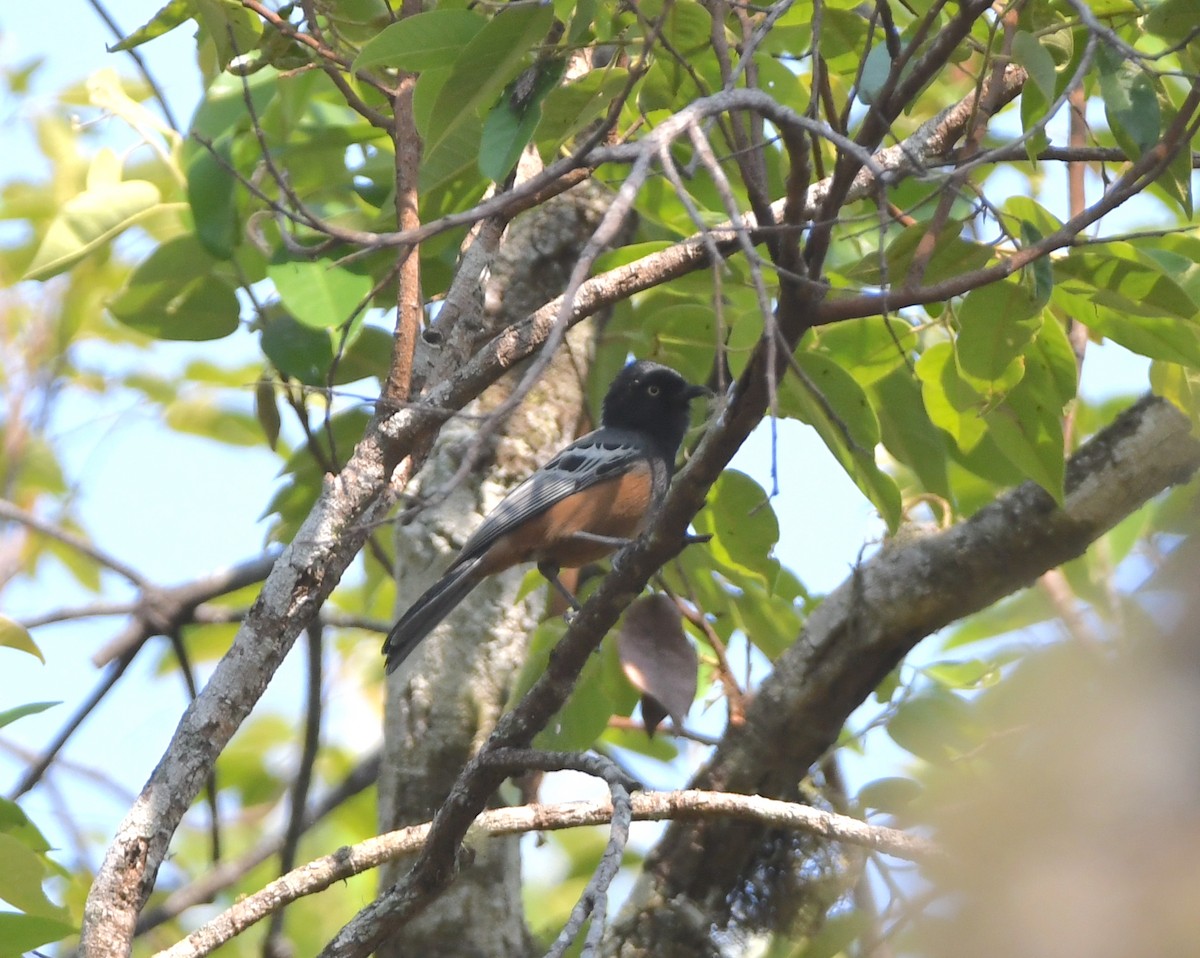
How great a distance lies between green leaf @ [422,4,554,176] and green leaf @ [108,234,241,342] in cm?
154

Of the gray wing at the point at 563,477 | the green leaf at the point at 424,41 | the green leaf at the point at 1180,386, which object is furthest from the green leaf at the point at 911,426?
the gray wing at the point at 563,477

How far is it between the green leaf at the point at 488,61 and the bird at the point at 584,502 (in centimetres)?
159

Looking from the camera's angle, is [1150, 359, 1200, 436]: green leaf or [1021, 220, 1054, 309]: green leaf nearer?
[1021, 220, 1054, 309]: green leaf

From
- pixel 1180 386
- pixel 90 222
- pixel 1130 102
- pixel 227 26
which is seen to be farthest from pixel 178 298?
pixel 1180 386

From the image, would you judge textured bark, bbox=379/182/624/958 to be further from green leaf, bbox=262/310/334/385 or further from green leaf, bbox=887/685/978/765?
green leaf, bbox=887/685/978/765

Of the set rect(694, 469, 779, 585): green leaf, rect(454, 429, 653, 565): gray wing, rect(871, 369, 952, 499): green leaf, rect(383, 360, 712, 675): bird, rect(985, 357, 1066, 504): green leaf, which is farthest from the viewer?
rect(454, 429, 653, 565): gray wing

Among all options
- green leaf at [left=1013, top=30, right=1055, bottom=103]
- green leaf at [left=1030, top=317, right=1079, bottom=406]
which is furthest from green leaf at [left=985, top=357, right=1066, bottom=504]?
green leaf at [left=1013, top=30, right=1055, bottom=103]

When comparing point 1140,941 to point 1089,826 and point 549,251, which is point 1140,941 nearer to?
point 1089,826

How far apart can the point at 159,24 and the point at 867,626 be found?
2.93 meters

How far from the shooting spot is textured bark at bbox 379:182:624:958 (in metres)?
4.52

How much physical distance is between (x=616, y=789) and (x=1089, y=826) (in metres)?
1.68

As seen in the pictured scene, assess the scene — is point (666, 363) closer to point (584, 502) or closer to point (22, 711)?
point (584, 502)

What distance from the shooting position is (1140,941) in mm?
1133

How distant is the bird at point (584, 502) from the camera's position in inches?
185
